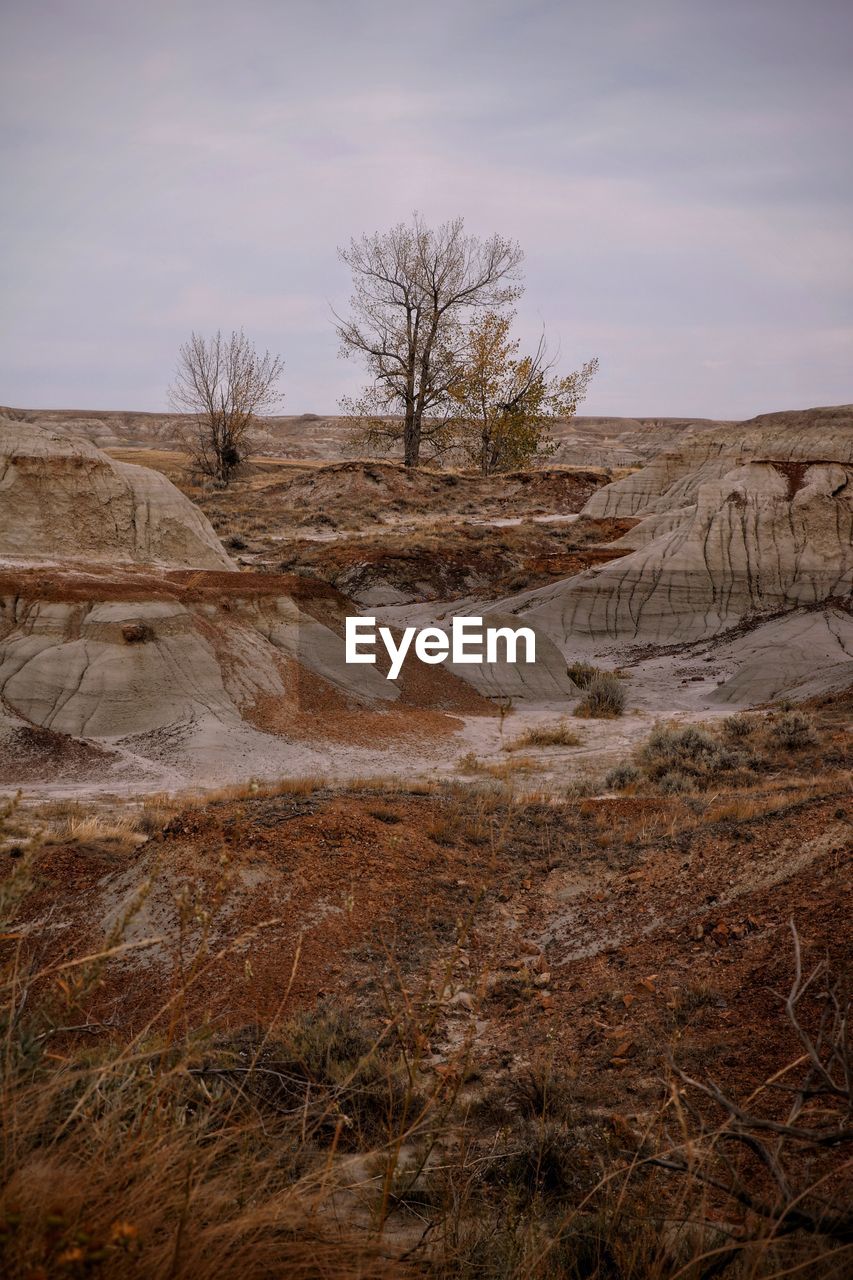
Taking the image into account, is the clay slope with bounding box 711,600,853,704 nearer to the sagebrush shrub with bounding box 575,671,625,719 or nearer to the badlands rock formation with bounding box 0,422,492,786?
the sagebrush shrub with bounding box 575,671,625,719

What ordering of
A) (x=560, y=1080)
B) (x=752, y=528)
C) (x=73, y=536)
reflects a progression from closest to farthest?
(x=560, y=1080)
(x=73, y=536)
(x=752, y=528)

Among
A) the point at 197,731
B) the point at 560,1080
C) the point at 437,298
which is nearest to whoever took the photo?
the point at 560,1080

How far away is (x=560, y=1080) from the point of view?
12.1ft

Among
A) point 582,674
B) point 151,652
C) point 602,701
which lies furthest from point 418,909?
point 582,674

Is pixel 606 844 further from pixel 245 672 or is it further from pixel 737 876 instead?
pixel 245 672

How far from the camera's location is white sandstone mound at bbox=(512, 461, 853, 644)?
23.4 m

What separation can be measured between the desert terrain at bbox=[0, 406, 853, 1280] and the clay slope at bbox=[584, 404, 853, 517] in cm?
869

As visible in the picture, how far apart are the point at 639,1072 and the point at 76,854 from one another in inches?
200

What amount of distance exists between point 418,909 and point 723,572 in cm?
2040

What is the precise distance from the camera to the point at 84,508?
56.4 ft

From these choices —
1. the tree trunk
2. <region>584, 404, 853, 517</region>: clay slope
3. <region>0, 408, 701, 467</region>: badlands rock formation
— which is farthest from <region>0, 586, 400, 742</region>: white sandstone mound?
<region>0, 408, 701, 467</region>: badlands rock formation

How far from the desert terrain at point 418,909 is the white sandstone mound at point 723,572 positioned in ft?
0.40

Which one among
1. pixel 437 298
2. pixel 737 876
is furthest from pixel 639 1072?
pixel 437 298

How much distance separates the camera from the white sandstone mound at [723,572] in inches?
920
